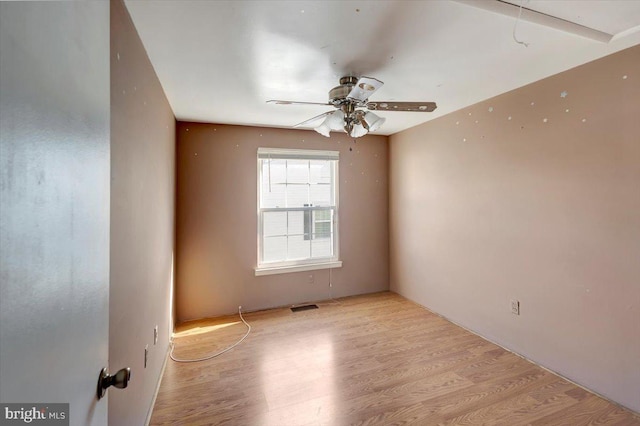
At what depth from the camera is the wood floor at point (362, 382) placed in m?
1.86

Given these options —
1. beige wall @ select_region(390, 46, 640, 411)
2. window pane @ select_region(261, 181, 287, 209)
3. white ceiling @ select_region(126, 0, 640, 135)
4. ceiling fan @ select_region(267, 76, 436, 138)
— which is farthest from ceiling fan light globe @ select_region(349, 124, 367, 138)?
window pane @ select_region(261, 181, 287, 209)

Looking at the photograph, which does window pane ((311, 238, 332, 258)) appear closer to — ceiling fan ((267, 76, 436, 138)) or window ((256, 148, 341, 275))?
window ((256, 148, 341, 275))

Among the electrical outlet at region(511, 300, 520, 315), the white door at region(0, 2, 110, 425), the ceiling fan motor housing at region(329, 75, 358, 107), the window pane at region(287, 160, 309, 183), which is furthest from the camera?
the window pane at region(287, 160, 309, 183)

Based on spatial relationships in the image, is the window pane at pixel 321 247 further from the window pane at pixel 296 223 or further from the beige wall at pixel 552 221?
the beige wall at pixel 552 221

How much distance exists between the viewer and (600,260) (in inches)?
78.8

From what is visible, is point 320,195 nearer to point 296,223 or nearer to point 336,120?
point 296,223

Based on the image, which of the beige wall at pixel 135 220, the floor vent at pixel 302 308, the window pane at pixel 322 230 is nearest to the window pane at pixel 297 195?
the window pane at pixel 322 230

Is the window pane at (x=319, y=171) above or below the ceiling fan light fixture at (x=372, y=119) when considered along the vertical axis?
below

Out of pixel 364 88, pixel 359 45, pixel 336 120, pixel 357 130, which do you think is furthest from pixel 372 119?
pixel 359 45

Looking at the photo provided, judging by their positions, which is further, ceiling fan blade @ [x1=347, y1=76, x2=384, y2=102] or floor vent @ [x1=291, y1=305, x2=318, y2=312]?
floor vent @ [x1=291, y1=305, x2=318, y2=312]

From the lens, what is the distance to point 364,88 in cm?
178

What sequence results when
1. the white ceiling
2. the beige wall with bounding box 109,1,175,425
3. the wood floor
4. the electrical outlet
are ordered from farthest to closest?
the electrical outlet → the wood floor → the white ceiling → the beige wall with bounding box 109,1,175,425

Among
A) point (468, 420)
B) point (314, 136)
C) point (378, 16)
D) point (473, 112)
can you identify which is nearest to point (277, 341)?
point (468, 420)

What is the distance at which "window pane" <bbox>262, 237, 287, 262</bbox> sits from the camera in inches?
147
